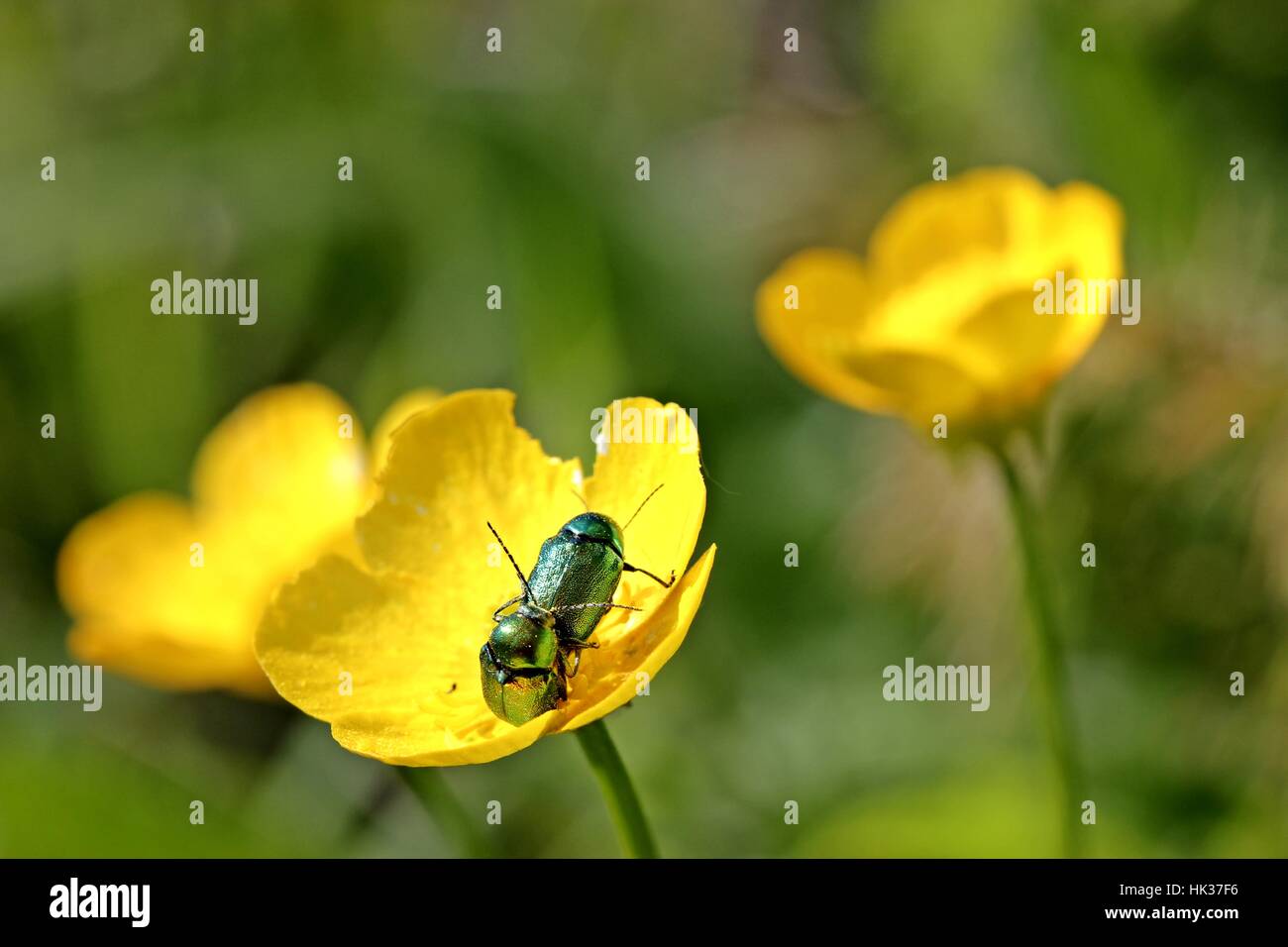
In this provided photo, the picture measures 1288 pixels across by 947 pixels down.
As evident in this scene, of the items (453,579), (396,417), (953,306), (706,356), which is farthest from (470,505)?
(706,356)

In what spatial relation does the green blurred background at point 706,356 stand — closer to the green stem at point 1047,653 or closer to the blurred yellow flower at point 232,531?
the blurred yellow flower at point 232,531

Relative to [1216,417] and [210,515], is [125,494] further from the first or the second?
[1216,417]

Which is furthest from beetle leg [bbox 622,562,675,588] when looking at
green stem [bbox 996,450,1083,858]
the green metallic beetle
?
green stem [bbox 996,450,1083,858]

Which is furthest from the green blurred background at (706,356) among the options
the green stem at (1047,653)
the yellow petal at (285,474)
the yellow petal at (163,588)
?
the green stem at (1047,653)

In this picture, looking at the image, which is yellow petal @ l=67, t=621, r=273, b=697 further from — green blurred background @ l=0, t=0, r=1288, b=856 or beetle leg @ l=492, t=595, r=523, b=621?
beetle leg @ l=492, t=595, r=523, b=621

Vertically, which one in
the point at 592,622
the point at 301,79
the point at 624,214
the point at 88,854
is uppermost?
the point at 301,79
